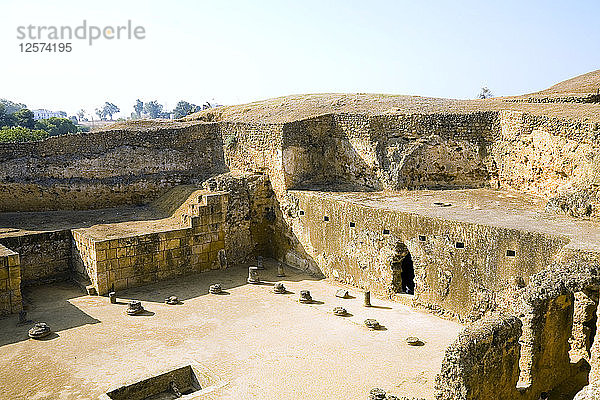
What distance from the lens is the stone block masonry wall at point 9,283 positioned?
12.0m

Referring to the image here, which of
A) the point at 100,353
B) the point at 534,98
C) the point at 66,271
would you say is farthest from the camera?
the point at 534,98

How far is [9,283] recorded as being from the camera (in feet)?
39.6

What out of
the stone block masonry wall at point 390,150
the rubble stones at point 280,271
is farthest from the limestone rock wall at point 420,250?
the stone block masonry wall at point 390,150

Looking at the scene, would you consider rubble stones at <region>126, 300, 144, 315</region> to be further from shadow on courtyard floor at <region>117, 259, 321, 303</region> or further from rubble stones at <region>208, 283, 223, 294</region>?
rubble stones at <region>208, 283, 223, 294</region>

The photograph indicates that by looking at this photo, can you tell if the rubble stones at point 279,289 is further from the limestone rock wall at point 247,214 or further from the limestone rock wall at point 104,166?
the limestone rock wall at point 104,166

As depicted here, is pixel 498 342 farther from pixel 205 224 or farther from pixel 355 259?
pixel 205 224

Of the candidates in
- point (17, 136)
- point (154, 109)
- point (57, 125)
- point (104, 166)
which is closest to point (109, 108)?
point (154, 109)

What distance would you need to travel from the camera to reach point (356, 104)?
18.3 meters

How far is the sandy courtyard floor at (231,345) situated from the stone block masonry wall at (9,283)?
0.35m

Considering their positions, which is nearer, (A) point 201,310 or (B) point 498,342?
(B) point 498,342

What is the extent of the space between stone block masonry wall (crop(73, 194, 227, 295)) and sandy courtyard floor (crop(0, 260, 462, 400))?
0.45 metres

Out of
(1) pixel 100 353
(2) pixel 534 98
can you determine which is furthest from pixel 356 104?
(1) pixel 100 353

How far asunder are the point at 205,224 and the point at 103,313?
378cm

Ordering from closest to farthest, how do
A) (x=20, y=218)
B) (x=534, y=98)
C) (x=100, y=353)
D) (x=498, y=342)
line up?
(x=498, y=342)
(x=100, y=353)
(x=20, y=218)
(x=534, y=98)
